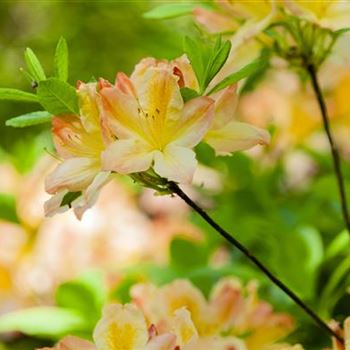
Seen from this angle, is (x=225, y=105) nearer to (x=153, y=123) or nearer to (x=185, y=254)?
(x=153, y=123)

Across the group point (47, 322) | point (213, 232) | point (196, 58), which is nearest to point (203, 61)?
point (196, 58)

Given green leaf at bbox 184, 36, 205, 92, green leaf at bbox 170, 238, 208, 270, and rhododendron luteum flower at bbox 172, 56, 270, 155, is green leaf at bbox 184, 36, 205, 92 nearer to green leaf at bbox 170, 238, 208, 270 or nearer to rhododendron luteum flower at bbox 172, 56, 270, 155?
rhododendron luteum flower at bbox 172, 56, 270, 155

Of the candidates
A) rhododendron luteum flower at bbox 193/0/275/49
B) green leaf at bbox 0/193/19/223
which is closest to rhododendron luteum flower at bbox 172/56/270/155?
rhododendron luteum flower at bbox 193/0/275/49

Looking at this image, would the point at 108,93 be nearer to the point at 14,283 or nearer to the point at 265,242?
the point at 265,242

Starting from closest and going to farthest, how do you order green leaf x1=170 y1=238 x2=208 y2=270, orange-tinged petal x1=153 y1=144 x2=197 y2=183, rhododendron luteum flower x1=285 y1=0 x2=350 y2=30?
orange-tinged petal x1=153 y1=144 x2=197 y2=183
rhododendron luteum flower x1=285 y1=0 x2=350 y2=30
green leaf x1=170 y1=238 x2=208 y2=270

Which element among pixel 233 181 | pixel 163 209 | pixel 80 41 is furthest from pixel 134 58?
pixel 233 181

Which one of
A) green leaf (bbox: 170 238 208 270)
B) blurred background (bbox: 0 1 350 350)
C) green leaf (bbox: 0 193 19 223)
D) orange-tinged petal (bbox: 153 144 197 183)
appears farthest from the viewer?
green leaf (bbox: 0 193 19 223)

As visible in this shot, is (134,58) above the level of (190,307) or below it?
above
